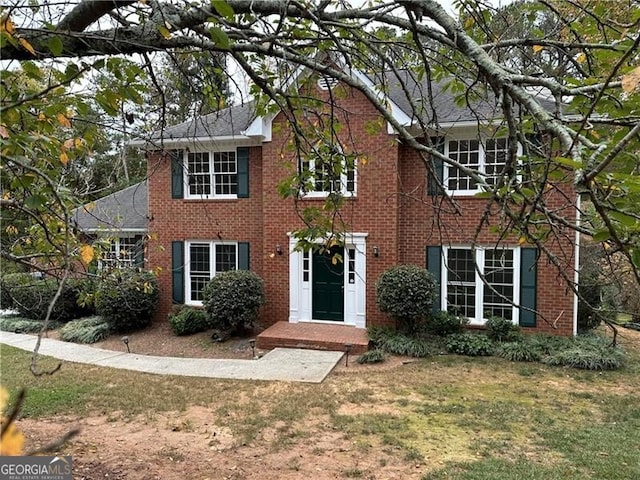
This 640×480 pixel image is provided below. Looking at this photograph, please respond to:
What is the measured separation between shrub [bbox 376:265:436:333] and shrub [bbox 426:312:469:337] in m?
0.45

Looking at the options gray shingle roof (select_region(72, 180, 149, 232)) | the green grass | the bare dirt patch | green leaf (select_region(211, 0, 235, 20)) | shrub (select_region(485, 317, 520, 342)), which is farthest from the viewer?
gray shingle roof (select_region(72, 180, 149, 232))

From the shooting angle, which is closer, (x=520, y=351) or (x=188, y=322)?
(x=520, y=351)

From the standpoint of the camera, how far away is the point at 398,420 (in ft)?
20.4

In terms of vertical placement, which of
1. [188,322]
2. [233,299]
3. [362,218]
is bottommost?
[188,322]

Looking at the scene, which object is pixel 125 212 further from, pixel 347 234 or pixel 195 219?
pixel 347 234

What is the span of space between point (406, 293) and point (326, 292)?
2.47 meters

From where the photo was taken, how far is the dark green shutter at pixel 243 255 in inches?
496

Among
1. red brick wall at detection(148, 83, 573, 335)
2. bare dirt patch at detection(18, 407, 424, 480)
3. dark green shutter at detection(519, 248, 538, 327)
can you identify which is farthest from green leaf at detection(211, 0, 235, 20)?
dark green shutter at detection(519, 248, 538, 327)

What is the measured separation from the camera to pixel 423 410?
6.63 m

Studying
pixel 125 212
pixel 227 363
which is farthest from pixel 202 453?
pixel 125 212

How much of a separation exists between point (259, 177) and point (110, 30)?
29.9ft

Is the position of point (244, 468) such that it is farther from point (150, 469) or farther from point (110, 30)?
point (110, 30)

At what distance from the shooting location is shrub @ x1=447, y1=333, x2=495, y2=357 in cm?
977

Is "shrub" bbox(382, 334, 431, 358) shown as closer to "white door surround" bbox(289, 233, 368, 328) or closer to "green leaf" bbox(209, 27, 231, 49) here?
"white door surround" bbox(289, 233, 368, 328)
